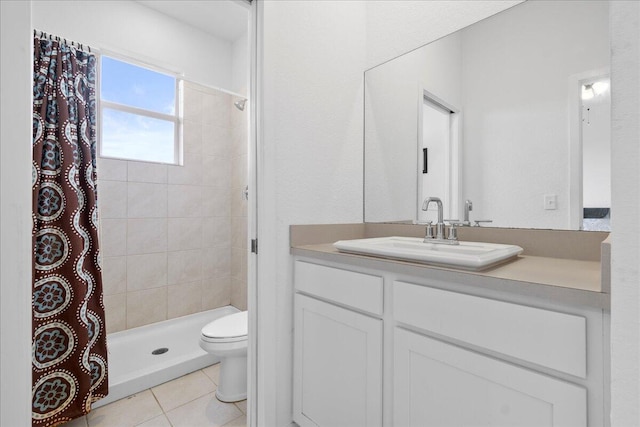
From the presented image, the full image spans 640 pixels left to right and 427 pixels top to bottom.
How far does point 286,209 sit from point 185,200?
1655mm

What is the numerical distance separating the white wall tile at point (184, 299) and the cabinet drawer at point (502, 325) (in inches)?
87.8

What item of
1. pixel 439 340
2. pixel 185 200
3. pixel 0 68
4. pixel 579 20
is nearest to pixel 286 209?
pixel 439 340

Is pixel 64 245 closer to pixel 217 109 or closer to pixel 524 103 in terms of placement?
pixel 217 109

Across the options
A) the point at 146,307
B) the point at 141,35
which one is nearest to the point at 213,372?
the point at 146,307

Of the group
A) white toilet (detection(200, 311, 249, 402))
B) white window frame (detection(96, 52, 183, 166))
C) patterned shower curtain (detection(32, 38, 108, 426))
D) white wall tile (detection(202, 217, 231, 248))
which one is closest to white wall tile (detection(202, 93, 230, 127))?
white window frame (detection(96, 52, 183, 166))

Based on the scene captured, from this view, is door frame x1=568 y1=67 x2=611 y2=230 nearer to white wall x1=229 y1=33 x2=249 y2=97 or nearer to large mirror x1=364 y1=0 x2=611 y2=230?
large mirror x1=364 y1=0 x2=611 y2=230

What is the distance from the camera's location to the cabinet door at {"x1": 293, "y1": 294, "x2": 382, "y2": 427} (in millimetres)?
1095

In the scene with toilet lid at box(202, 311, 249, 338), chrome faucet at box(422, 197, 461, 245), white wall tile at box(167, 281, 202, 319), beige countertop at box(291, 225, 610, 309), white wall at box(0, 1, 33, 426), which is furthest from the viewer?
white wall tile at box(167, 281, 202, 319)

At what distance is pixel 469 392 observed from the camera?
0.86 meters

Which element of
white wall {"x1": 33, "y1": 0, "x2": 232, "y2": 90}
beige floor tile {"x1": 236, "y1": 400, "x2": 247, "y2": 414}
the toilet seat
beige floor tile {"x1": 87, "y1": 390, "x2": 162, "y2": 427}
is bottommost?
beige floor tile {"x1": 236, "y1": 400, "x2": 247, "y2": 414}

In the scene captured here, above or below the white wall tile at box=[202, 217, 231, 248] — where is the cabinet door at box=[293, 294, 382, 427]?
below

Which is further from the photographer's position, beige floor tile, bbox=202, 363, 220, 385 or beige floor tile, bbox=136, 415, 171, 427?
beige floor tile, bbox=202, 363, 220, 385

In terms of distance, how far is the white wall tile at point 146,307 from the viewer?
240cm

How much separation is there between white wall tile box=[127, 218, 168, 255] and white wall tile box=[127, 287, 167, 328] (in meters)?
0.33
